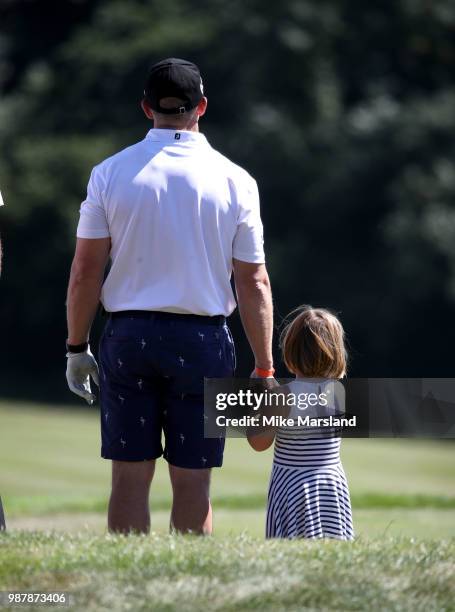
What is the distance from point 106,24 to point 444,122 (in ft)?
32.6

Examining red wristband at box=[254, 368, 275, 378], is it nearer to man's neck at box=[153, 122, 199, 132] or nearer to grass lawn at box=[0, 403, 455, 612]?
grass lawn at box=[0, 403, 455, 612]

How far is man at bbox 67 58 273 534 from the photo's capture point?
455 cm

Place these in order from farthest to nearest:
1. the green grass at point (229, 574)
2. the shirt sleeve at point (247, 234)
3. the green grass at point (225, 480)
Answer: the green grass at point (225, 480)
the shirt sleeve at point (247, 234)
the green grass at point (229, 574)

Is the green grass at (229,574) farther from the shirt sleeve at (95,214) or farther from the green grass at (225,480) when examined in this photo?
the green grass at (225,480)

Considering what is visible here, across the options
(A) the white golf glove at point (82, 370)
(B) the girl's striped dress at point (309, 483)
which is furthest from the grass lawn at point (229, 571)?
(A) the white golf glove at point (82, 370)

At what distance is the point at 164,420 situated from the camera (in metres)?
4.63

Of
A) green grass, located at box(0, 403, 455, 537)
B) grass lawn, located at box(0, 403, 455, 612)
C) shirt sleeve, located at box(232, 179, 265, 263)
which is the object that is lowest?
green grass, located at box(0, 403, 455, 537)

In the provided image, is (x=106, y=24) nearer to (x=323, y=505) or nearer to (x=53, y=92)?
(x=53, y=92)

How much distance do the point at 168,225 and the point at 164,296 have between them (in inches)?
10.1

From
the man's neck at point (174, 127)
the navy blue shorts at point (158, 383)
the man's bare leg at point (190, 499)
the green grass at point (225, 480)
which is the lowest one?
the green grass at point (225, 480)

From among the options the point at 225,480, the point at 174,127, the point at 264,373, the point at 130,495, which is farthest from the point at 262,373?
the point at 225,480

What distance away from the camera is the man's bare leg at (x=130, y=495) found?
460 cm

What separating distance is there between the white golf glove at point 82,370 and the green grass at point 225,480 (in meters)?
1.45

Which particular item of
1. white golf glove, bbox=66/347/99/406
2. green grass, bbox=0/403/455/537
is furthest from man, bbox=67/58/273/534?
green grass, bbox=0/403/455/537
